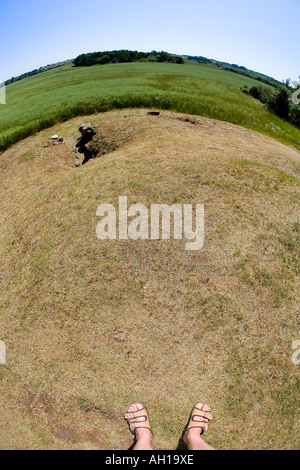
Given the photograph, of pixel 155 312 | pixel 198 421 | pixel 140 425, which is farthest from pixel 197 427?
pixel 155 312

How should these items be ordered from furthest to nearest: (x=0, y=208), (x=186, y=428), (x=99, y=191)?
(x=0, y=208), (x=99, y=191), (x=186, y=428)

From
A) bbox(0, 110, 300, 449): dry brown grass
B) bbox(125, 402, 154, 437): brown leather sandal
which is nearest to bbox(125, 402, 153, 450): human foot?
bbox(125, 402, 154, 437): brown leather sandal

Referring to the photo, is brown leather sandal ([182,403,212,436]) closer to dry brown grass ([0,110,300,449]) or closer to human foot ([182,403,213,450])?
human foot ([182,403,213,450])

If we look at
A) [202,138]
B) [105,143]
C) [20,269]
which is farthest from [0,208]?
[202,138]

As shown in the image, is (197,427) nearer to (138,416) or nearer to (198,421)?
(198,421)

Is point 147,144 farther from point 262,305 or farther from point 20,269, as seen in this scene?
Result: point 262,305

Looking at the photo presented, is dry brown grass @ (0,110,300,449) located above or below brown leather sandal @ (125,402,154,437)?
above
